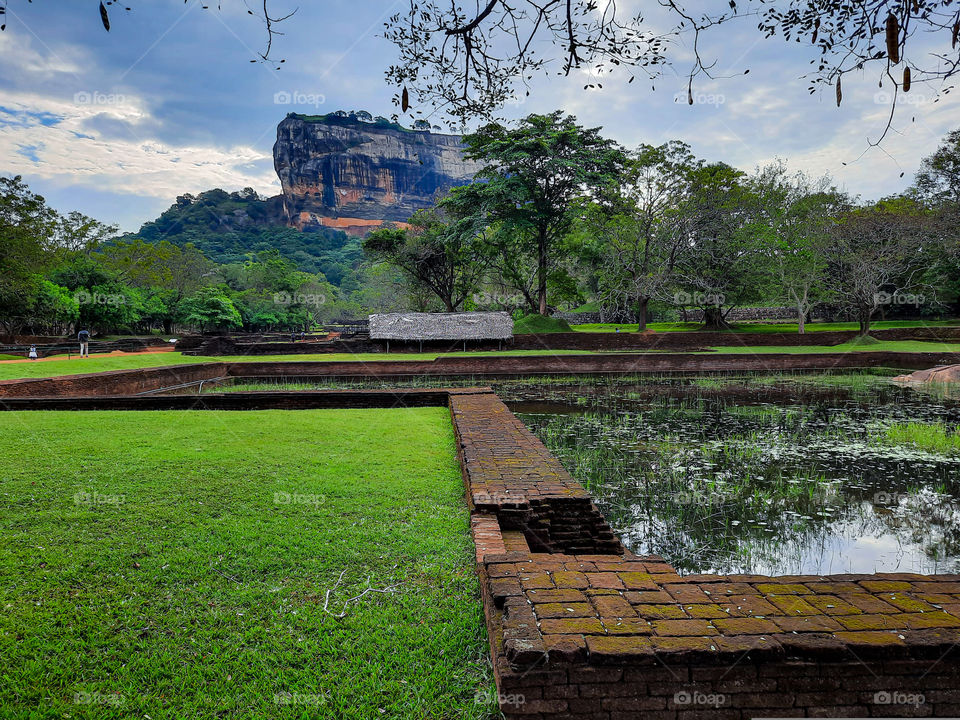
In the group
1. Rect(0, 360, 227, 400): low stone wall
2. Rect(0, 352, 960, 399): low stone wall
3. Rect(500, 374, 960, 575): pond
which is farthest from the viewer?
Rect(0, 352, 960, 399): low stone wall

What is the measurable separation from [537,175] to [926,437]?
2317 cm

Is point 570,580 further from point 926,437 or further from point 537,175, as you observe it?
point 537,175

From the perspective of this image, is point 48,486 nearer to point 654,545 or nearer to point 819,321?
point 654,545

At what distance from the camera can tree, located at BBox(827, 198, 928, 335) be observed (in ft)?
80.2

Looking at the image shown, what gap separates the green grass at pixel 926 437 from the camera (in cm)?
696

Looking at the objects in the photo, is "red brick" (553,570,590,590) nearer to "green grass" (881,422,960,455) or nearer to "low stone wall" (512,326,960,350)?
"green grass" (881,422,960,455)

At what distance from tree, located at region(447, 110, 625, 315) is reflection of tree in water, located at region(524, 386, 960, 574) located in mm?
19885

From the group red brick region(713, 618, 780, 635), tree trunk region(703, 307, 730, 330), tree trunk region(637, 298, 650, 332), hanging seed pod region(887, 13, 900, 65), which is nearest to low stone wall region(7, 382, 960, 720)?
red brick region(713, 618, 780, 635)

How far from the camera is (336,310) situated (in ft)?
206

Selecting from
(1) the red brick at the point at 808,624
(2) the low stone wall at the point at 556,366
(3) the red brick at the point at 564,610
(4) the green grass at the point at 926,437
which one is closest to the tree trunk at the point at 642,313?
(2) the low stone wall at the point at 556,366

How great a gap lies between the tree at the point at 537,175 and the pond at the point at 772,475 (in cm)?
1766

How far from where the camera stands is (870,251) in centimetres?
2552

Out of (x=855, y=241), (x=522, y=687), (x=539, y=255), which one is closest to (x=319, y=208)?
(x=539, y=255)

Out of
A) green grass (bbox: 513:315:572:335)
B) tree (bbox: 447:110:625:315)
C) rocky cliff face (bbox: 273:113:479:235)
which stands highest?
rocky cliff face (bbox: 273:113:479:235)
